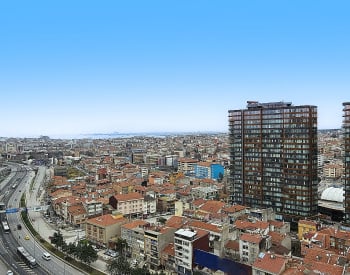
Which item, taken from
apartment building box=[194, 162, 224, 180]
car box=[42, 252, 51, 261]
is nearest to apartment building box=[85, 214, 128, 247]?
car box=[42, 252, 51, 261]

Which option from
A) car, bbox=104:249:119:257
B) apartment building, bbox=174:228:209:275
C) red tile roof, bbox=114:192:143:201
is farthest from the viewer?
red tile roof, bbox=114:192:143:201

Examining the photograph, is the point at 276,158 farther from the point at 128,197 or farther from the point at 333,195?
the point at 128,197

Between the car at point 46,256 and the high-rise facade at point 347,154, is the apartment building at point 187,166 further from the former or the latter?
the car at point 46,256

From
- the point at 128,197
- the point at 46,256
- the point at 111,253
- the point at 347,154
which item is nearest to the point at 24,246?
the point at 46,256

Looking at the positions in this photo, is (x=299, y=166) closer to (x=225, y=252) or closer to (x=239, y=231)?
(x=239, y=231)

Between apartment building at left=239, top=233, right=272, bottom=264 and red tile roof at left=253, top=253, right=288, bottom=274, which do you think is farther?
apartment building at left=239, top=233, right=272, bottom=264

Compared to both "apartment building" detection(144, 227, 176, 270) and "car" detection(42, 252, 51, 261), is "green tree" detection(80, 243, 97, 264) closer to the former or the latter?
"car" detection(42, 252, 51, 261)
